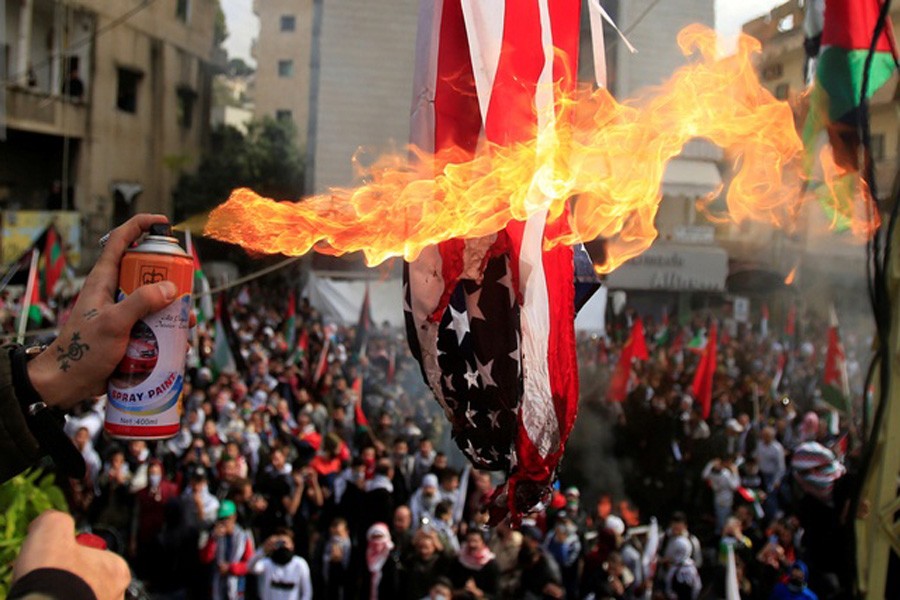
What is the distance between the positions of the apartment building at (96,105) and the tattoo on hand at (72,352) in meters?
21.0

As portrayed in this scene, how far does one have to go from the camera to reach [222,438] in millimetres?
9156

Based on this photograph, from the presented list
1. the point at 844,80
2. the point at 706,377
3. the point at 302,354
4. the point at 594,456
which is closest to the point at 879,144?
the point at 706,377

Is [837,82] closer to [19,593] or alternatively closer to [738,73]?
[738,73]

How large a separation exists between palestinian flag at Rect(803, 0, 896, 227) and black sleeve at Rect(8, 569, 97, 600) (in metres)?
4.73

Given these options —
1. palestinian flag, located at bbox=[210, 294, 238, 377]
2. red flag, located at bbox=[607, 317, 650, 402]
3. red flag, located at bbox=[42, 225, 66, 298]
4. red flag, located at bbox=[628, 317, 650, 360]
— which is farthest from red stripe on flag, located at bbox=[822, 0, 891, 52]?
red flag, located at bbox=[42, 225, 66, 298]

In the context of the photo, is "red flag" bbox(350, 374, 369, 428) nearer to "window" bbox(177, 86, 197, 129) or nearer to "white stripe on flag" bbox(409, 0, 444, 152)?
"white stripe on flag" bbox(409, 0, 444, 152)

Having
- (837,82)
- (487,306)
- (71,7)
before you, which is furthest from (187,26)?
(487,306)

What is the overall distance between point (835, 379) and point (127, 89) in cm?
2162

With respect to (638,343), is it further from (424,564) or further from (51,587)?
(51,587)

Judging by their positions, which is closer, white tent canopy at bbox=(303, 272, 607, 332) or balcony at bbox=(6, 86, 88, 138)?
white tent canopy at bbox=(303, 272, 607, 332)

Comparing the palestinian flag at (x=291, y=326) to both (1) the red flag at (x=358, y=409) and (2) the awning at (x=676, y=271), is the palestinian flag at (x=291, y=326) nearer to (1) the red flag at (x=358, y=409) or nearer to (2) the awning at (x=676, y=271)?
(1) the red flag at (x=358, y=409)

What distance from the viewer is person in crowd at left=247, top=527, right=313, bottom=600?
255 inches

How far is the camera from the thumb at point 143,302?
184 centimetres

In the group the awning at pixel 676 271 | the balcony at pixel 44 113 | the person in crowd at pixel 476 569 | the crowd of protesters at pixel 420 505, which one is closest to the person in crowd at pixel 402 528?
the crowd of protesters at pixel 420 505
